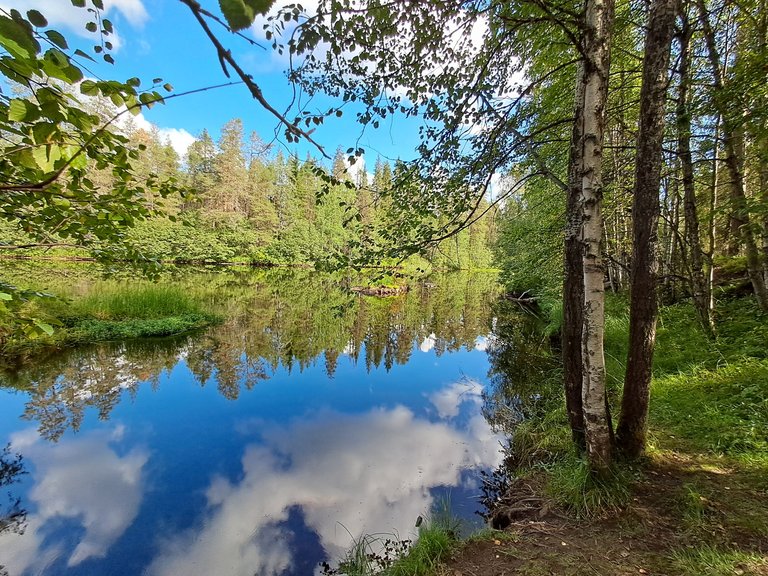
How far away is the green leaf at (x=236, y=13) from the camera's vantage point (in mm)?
544

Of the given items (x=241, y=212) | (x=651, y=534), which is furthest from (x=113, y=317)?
(x=241, y=212)

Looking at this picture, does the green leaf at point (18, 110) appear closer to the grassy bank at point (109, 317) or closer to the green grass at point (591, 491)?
the green grass at point (591, 491)

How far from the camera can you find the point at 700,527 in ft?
9.10

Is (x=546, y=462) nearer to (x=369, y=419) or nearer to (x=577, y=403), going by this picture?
(x=577, y=403)

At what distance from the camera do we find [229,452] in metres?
6.04

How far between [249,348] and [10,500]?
283 inches

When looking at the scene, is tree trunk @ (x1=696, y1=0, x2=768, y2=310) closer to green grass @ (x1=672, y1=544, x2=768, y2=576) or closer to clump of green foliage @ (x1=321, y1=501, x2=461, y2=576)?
green grass @ (x1=672, y1=544, x2=768, y2=576)

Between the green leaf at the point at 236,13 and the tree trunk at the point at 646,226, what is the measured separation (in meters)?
3.93

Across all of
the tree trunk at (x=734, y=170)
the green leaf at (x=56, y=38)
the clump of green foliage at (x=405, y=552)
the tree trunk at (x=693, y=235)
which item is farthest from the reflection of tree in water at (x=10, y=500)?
the tree trunk at (x=693, y=235)

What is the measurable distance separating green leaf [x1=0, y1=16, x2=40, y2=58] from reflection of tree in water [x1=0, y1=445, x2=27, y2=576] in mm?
5481

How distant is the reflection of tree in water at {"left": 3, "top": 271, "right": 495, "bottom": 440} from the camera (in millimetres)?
7613

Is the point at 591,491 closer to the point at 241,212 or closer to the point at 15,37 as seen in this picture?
the point at 15,37

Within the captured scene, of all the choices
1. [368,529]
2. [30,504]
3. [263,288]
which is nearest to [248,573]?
[368,529]

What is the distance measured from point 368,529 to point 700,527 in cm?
335
